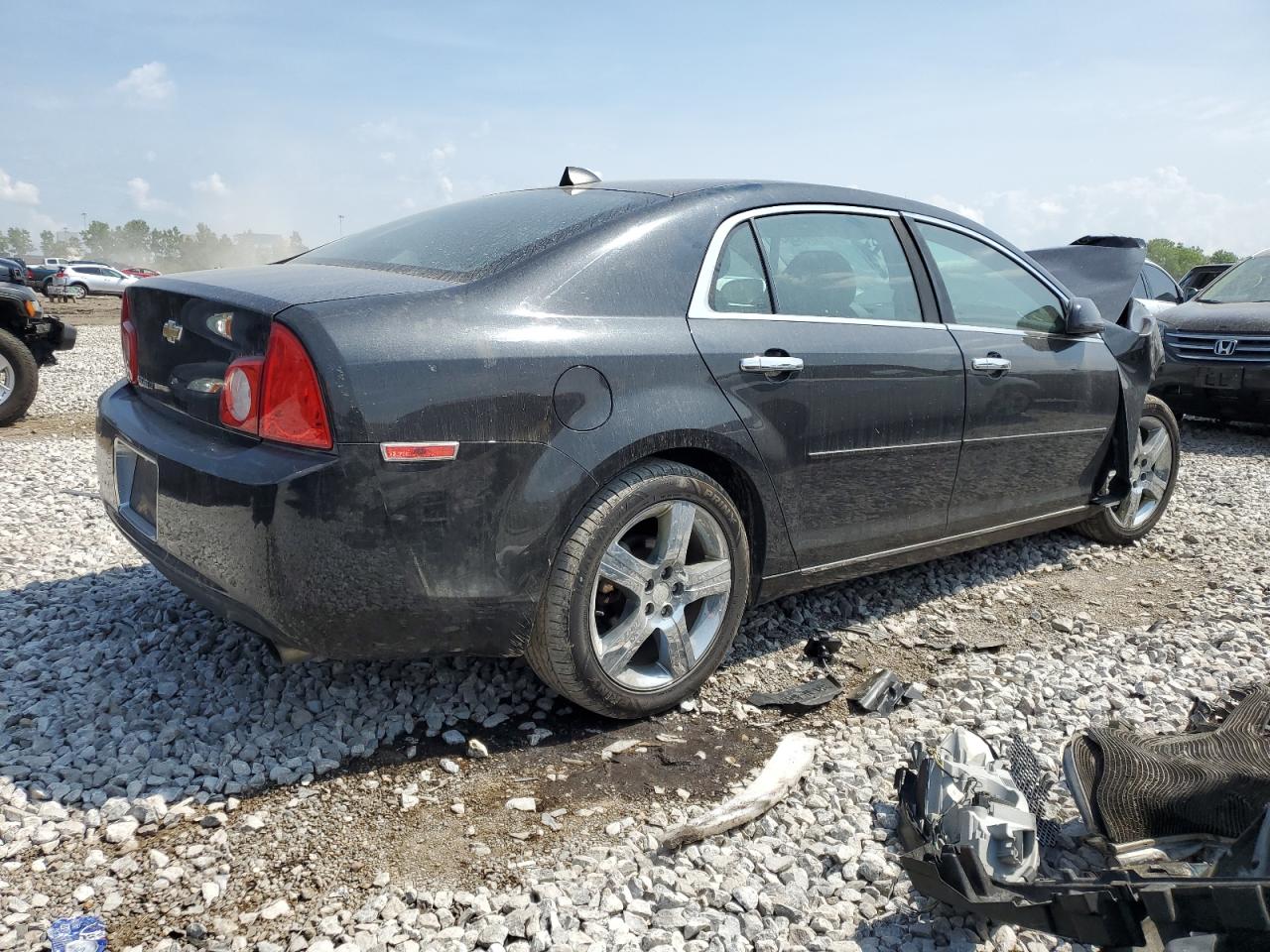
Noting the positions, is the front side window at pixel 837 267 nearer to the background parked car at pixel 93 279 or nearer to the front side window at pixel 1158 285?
the front side window at pixel 1158 285

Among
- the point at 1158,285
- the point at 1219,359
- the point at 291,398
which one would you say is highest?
the point at 1158,285

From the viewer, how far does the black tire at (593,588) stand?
104 inches

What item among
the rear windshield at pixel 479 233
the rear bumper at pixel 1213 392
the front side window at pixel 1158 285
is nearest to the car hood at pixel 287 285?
the rear windshield at pixel 479 233

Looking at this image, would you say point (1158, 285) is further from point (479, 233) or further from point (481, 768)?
point (481, 768)

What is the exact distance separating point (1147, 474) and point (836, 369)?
281cm

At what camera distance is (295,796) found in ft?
8.18

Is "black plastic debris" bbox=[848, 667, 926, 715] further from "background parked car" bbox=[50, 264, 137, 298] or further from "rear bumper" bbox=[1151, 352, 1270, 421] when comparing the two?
"background parked car" bbox=[50, 264, 137, 298]

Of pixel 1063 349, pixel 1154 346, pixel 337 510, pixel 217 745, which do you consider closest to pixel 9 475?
pixel 217 745

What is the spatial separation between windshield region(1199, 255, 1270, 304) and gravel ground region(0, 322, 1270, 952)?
21.2 ft

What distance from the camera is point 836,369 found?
10.5 feet

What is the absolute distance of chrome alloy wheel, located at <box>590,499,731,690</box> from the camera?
278 cm

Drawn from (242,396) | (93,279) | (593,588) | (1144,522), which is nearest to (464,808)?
(593,588)

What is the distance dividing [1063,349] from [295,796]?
3584mm

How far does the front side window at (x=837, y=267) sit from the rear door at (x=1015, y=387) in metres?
0.22
